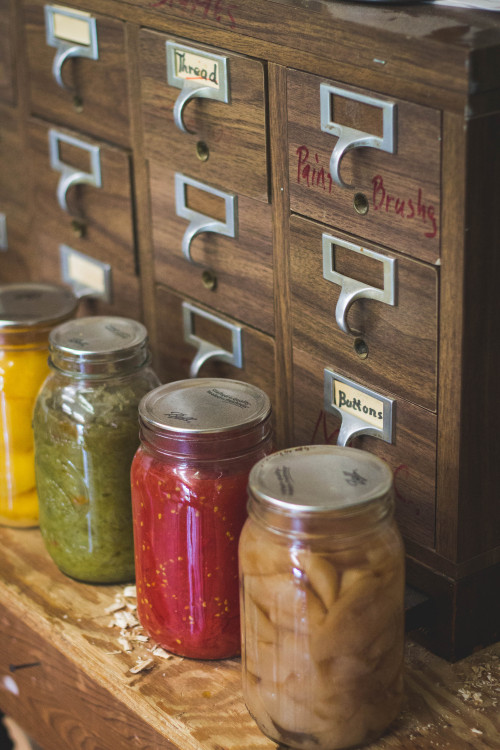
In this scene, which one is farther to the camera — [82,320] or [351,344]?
[82,320]

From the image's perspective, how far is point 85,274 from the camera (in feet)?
5.17

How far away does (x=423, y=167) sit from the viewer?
95cm

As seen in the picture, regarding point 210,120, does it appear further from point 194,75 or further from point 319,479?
point 319,479

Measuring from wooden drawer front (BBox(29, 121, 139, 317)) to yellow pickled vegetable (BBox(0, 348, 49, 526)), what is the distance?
211 mm

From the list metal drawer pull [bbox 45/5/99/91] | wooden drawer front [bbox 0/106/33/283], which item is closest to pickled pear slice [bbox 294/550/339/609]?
metal drawer pull [bbox 45/5/99/91]

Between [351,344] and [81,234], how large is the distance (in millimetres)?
601

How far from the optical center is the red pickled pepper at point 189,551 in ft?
3.41

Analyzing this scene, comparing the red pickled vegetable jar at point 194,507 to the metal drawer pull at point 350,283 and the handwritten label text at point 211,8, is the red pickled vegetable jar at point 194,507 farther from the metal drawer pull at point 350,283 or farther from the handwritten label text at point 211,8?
the handwritten label text at point 211,8

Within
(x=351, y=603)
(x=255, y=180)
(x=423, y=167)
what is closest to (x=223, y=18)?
(x=255, y=180)

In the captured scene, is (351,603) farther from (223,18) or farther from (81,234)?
(81,234)

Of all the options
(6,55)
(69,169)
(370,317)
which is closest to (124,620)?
(370,317)

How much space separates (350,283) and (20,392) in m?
0.48

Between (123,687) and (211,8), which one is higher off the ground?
(211,8)

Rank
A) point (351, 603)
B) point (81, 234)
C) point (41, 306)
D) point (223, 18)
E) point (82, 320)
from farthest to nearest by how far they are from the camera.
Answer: point (81, 234) < point (41, 306) < point (82, 320) < point (223, 18) < point (351, 603)
